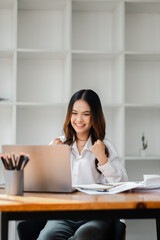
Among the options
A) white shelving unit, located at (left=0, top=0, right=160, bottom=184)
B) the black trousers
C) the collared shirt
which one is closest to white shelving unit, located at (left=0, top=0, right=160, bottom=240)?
white shelving unit, located at (left=0, top=0, right=160, bottom=184)

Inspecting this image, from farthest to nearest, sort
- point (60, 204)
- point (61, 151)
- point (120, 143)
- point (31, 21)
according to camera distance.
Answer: point (31, 21) → point (120, 143) → point (61, 151) → point (60, 204)

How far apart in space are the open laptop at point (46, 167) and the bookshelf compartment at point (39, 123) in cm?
192

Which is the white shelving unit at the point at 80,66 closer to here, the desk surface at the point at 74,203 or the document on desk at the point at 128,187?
the document on desk at the point at 128,187

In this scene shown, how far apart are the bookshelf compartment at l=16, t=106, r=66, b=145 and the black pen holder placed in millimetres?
2039

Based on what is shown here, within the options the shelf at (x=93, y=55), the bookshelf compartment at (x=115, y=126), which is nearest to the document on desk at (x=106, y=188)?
the bookshelf compartment at (x=115, y=126)

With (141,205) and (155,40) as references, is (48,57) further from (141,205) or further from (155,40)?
(141,205)

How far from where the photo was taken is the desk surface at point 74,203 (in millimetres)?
1299

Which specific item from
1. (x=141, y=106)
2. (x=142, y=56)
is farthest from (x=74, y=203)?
(x=142, y=56)

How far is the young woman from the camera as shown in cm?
185

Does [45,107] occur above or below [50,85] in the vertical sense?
below

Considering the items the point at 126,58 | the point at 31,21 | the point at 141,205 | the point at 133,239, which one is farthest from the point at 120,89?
the point at 141,205

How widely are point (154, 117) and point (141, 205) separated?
247 cm

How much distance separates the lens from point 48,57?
139 inches

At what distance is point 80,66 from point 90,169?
1.66 m
